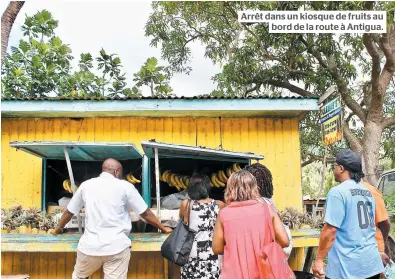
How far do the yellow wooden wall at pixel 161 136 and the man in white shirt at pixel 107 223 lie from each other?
2.59 metres

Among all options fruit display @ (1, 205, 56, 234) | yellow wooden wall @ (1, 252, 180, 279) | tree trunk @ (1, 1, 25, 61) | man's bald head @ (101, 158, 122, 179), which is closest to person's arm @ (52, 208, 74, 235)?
fruit display @ (1, 205, 56, 234)

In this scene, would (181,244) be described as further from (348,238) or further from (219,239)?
(348,238)

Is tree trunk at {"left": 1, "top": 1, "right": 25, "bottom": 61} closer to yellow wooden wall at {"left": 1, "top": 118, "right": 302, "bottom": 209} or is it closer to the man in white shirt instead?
yellow wooden wall at {"left": 1, "top": 118, "right": 302, "bottom": 209}

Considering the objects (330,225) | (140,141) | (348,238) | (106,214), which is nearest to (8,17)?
(140,141)

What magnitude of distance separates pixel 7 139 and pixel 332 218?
222 inches

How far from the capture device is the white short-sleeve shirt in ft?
15.0

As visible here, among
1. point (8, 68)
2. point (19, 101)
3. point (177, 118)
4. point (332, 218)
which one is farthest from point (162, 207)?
point (8, 68)

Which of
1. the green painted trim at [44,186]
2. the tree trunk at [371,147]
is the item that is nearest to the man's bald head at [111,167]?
the green painted trim at [44,186]

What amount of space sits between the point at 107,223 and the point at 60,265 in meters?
2.64

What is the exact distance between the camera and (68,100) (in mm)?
6910

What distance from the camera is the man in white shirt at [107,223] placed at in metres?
4.59

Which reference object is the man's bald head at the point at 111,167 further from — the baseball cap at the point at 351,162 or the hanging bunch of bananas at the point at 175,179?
the hanging bunch of bananas at the point at 175,179

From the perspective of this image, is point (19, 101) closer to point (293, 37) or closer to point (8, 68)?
point (293, 37)

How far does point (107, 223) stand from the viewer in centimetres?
461
